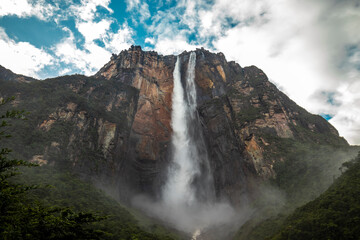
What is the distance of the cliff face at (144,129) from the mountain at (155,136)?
19cm

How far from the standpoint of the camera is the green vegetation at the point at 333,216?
1531 cm

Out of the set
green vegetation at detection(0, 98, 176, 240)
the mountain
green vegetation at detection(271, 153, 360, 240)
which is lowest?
green vegetation at detection(0, 98, 176, 240)

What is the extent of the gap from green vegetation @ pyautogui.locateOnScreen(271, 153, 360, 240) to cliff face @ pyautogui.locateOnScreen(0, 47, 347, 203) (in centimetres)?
1621

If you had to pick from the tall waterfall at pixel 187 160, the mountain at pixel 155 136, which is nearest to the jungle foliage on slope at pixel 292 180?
the mountain at pixel 155 136

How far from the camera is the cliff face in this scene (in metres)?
37.8

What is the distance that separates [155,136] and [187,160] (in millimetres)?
9899

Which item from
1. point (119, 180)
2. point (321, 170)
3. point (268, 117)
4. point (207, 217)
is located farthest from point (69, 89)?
point (321, 170)

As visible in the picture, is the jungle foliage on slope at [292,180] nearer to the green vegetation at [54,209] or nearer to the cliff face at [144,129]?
the cliff face at [144,129]

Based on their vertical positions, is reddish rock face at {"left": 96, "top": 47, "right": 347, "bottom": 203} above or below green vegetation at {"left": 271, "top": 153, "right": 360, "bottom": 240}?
above

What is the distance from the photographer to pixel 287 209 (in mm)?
27453

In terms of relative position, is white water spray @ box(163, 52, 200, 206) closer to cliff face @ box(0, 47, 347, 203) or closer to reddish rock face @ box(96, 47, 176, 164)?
cliff face @ box(0, 47, 347, 203)

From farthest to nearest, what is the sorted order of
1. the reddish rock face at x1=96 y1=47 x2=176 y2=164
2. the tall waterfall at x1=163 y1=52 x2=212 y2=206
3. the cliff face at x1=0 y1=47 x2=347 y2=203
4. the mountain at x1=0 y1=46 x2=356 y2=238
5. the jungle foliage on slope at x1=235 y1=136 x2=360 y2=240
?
1. the reddish rock face at x1=96 y1=47 x2=176 y2=164
2. the tall waterfall at x1=163 y1=52 x2=212 y2=206
3. the cliff face at x1=0 y1=47 x2=347 y2=203
4. the mountain at x1=0 y1=46 x2=356 y2=238
5. the jungle foliage on slope at x1=235 y1=136 x2=360 y2=240

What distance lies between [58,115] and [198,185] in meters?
32.8

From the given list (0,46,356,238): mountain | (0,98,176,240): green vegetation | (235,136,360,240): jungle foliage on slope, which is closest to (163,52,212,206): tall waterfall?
(0,46,356,238): mountain
